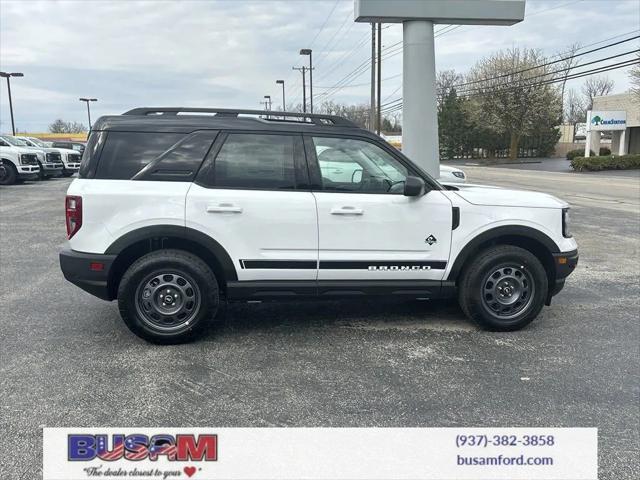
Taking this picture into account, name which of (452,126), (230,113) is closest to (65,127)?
(452,126)

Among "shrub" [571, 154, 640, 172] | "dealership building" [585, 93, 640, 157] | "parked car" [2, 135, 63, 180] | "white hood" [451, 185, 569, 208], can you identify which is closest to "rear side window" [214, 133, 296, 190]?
"white hood" [451, 185, 569, 208]

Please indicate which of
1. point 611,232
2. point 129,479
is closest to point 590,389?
point 129,479

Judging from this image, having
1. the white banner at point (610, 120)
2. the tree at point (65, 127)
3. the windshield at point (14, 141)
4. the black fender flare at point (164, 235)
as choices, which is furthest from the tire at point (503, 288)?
the tree at point (65, 127)

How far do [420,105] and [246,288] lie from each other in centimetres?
889

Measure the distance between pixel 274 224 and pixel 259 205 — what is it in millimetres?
203

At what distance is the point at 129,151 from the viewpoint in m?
4.42

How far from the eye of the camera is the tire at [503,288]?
4766mm

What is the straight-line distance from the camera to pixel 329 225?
4.51 m

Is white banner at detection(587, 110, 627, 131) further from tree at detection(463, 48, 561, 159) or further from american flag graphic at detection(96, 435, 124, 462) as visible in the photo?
american flag graphic at detection(96, 435, 124, 462)

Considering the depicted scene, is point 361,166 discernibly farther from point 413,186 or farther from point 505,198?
point 505,198

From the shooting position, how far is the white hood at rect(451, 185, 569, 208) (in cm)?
477

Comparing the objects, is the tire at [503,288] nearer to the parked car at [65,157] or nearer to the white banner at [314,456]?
the white banner at [314,456]

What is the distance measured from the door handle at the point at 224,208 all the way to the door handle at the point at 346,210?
2.62 feet

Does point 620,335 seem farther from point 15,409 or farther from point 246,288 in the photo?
point 15,409
